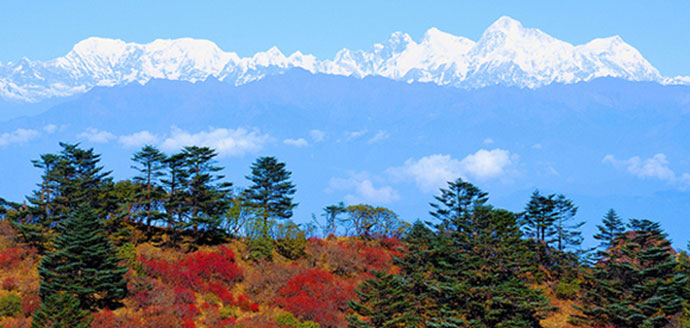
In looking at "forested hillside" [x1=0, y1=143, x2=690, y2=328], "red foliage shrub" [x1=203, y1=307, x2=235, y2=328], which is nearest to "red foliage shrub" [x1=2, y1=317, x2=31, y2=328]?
"forested hillside" [x1=0, y1=143, x2=690, y2=328]

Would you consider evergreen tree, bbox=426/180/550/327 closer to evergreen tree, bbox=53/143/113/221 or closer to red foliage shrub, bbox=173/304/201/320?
red foliage shrub, bbox=173/304/201/320

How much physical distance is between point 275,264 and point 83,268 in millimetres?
21957

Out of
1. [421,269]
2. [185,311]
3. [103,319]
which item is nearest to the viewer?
[103,319]

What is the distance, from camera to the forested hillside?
148 feet

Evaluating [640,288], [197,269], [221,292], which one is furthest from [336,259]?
[640,288]

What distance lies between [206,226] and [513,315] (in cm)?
3372

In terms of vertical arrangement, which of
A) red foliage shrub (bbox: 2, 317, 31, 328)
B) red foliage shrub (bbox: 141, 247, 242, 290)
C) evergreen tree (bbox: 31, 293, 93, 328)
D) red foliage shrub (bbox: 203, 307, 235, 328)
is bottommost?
red foliage shrub (bbox: 2, 317, 31, 328)

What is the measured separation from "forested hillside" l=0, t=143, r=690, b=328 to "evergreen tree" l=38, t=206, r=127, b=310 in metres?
0.12

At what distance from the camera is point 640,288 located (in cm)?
5266

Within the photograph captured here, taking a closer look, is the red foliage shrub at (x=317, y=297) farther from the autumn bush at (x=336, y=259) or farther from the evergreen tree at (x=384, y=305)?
the evergreen tree at (x=384, y=305)

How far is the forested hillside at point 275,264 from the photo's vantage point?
45.1 m

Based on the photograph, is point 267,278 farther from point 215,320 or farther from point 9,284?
point 9,284

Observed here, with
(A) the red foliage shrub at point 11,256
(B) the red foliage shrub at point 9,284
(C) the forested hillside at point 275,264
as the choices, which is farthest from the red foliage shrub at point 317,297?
(A) the red foliage shrub at point 11,256

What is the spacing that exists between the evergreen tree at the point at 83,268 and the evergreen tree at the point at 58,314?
4565 millimetres
